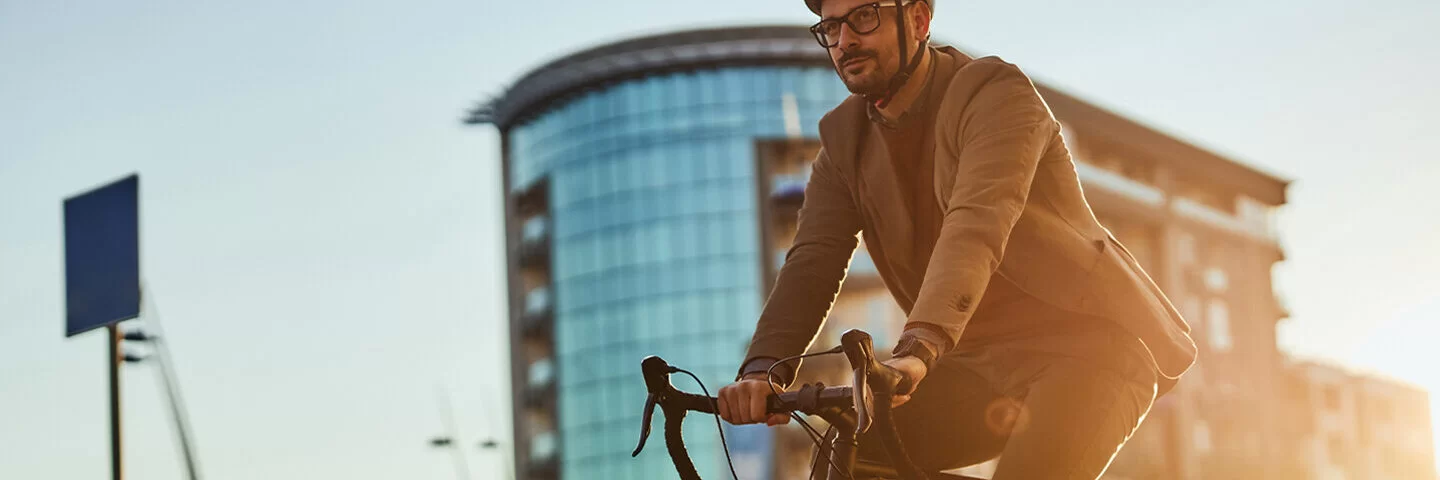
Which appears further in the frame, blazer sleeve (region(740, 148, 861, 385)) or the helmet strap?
blazer sleeve (region(740, 148, 861, 385))

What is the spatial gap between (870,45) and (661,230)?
6854cm

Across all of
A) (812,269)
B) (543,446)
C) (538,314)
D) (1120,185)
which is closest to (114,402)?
(812,269)

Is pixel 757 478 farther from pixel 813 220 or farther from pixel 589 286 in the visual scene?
pixel 813 220

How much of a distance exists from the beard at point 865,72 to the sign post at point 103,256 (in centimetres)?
1124

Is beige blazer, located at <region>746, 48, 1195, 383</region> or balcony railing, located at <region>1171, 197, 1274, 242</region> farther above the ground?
balcony railing, located at <region>1171, 197, 1274, 242</region>

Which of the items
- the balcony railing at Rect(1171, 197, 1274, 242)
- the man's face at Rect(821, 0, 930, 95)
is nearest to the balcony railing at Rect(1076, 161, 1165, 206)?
the balcony railing at Rect(1171, 197, 1274, 242)

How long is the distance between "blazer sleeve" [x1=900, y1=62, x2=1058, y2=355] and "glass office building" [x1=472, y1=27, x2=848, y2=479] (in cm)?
6353

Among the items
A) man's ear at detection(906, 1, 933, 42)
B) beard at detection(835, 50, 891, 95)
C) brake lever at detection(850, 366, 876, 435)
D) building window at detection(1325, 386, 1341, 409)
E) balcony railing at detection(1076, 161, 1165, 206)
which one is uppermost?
balcony railing at detection(1076, 161, 1165, 206)

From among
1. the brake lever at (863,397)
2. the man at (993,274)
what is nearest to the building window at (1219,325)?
the man at (993,274)

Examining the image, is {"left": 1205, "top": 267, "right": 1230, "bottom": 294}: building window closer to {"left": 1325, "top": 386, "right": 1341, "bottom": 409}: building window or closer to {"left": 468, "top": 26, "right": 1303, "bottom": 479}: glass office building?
{"left": 468, "top": 26, "right": 1303, "bottom": 479}: glass office building

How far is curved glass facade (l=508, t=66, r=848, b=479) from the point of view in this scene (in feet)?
236

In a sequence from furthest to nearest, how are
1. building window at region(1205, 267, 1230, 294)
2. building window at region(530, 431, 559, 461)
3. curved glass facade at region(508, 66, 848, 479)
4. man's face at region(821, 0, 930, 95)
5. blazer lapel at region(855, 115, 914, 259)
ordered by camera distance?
building window at region(1205, 267, 1230, 294)
building window at region(530, 431, 559, 461)
curved glass facade at region(508, 66, 848, 479)
blazer lapel at region(855, 115, 914, 259)
man's face at region(821, 0, 930, 95)

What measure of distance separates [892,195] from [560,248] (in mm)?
73481

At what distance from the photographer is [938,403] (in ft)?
15.0
